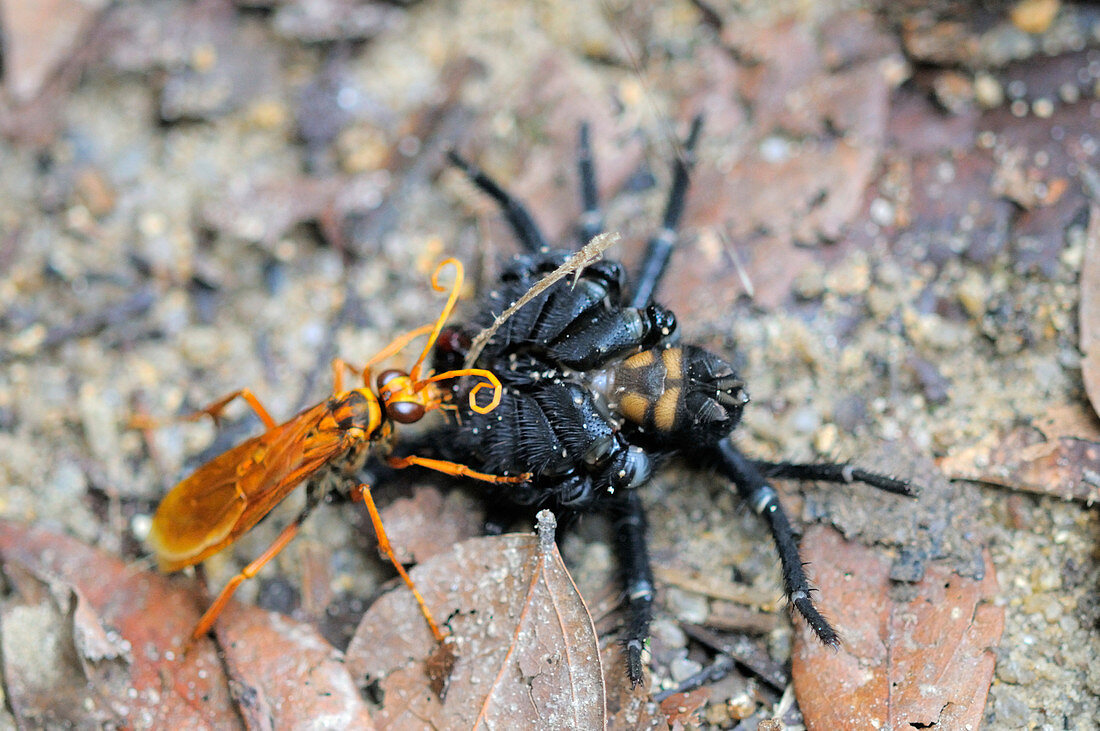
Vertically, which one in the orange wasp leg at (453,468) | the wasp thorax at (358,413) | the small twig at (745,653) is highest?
the wasp thorax at (358,413)

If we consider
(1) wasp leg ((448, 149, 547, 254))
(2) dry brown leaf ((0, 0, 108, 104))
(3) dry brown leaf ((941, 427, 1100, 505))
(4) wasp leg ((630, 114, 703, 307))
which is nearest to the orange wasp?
(1) wasp leg ((448, 149, 547, 254))

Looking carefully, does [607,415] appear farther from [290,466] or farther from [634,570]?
[290,466]

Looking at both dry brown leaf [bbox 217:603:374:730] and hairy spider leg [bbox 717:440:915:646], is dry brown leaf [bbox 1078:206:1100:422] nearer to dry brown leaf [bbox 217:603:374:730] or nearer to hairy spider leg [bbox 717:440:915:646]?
hairy spider leg [bbox 717:440:915:646]

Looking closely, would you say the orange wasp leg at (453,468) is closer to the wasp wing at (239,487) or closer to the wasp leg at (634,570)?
the wasp wing at (239,487)

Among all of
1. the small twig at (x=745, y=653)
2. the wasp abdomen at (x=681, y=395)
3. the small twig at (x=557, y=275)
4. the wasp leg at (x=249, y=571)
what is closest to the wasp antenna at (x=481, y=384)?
the small twig at (x=557, y=275)

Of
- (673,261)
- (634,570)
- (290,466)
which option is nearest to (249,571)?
(290,466)

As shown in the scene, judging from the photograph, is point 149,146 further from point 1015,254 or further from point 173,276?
point 1015,254
